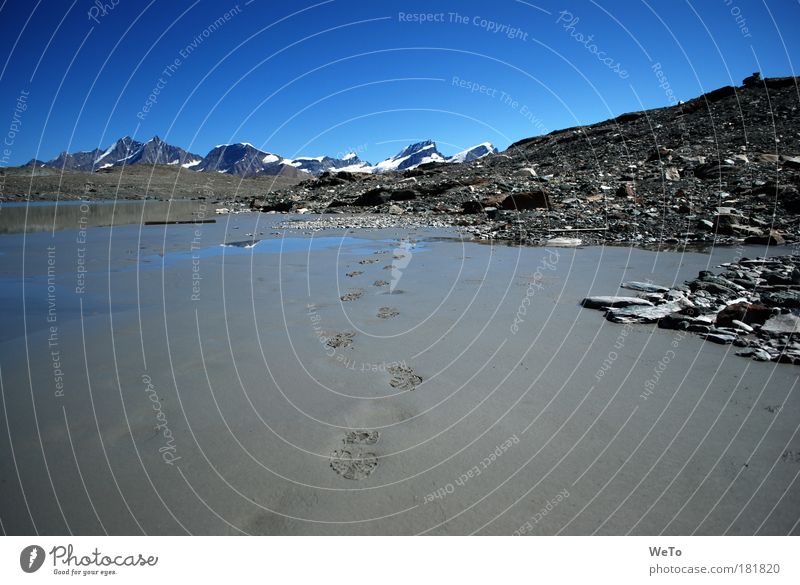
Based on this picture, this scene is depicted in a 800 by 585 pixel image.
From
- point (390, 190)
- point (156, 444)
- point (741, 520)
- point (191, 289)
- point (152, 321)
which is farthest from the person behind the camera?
point (390, 190)

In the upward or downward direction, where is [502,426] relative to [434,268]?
downward

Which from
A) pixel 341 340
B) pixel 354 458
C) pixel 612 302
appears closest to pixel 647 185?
pixel 612 302

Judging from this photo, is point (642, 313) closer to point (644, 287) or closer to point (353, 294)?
point (644, 287)

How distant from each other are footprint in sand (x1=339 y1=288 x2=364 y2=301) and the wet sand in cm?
49

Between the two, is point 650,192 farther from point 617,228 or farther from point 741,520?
point 741,520

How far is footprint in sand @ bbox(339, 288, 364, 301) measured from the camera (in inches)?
312

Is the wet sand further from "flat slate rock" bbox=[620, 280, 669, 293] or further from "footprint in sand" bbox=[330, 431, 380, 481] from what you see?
"flat slate rock" bbox=[620, 280, 669, 293]

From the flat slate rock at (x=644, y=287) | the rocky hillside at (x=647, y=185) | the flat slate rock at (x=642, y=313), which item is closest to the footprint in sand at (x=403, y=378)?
the flat slate rock at (x=642, y=313)

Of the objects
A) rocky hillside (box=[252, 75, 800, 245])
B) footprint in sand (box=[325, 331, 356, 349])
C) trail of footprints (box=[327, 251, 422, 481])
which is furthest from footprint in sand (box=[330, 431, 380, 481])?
rocky hillside (box=[252, 75, 800, 245])

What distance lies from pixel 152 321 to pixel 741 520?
7216 mm

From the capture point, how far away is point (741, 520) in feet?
8.84

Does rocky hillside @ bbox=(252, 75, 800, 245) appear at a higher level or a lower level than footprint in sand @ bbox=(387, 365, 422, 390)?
higher

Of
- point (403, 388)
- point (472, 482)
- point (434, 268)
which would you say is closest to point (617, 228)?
A: point (434, 268)

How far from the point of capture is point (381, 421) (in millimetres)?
3877
